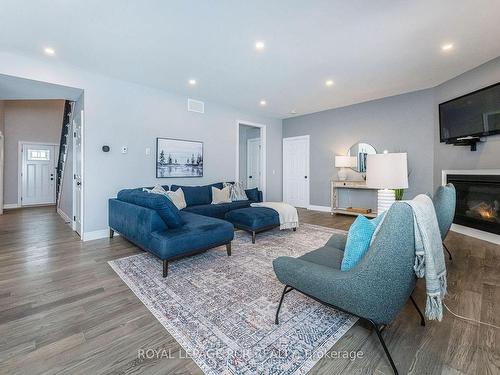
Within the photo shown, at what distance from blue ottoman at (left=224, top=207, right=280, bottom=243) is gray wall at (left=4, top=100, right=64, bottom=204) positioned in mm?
7127

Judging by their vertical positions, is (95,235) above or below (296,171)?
below

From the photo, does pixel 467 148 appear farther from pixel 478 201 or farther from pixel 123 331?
pixel 123 331

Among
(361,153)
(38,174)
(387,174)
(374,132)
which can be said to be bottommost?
(387,174)

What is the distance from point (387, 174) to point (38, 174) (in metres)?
9.25

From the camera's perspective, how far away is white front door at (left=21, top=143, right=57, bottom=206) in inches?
275

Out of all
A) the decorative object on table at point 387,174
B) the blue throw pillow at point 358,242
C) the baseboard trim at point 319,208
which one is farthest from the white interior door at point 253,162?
the blue throw pillow at point 358,242

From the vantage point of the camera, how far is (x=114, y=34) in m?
2.71

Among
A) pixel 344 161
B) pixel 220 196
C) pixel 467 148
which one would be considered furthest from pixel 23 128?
pixel 467 148

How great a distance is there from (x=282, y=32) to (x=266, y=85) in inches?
65.6

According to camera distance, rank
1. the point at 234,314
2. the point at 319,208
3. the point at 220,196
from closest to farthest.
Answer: the point at 234,314, the point at 220,196, the point at 319,208

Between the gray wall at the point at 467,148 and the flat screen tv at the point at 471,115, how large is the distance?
17 cm

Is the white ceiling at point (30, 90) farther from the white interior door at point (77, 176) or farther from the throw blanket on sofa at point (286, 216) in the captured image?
the throw blanket on sofa at point (286, 216)

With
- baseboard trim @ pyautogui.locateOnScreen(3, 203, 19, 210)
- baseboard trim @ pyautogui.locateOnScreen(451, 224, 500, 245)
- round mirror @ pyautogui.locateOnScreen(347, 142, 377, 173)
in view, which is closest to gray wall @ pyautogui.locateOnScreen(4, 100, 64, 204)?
baseboard trim @ pyautogui.locateOnScreen(3, 203, 19, 210)

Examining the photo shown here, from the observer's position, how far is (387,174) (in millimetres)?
2400
